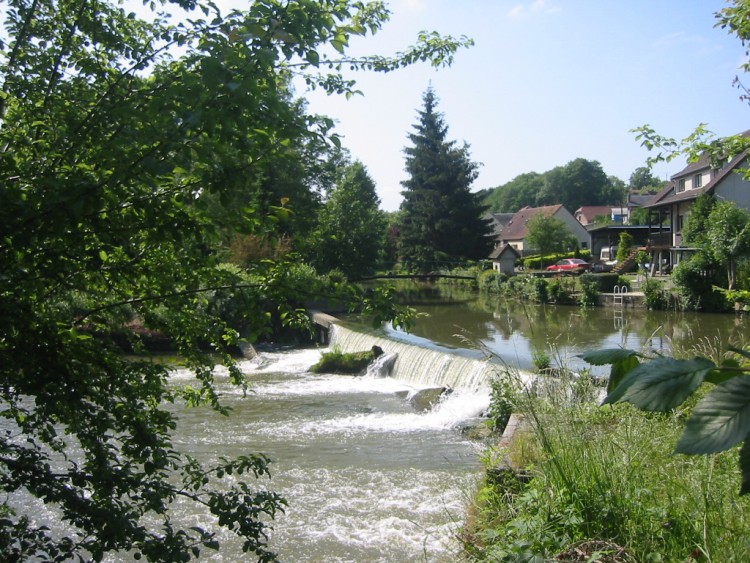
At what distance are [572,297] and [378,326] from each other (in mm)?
30267

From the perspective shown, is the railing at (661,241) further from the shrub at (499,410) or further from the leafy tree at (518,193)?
the leafy tree at (518,193)

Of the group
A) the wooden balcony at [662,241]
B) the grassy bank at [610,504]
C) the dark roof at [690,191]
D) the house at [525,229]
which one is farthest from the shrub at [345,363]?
the house at [525,229]

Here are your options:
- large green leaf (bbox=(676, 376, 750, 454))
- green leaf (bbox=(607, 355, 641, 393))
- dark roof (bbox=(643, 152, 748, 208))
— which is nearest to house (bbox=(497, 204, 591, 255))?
dark roof (bbox=(643, 152, 748, 208))

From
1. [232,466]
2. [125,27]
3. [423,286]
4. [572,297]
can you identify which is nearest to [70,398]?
[232,466]

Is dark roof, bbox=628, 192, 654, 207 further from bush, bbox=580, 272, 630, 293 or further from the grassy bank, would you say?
the grassy bank

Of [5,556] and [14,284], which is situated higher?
[14,284]

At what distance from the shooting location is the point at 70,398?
249 centimetres

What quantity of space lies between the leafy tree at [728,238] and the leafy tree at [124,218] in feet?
84.9

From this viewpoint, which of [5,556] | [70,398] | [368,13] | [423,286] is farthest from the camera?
[423,286]

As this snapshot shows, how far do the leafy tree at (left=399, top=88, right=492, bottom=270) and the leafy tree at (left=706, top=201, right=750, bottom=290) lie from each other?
75.7 ft

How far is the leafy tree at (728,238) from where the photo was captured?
25491 millimetres

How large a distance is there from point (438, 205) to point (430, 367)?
116 ft

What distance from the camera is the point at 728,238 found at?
2578 centimetres

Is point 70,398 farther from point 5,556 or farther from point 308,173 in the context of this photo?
point 308,173
